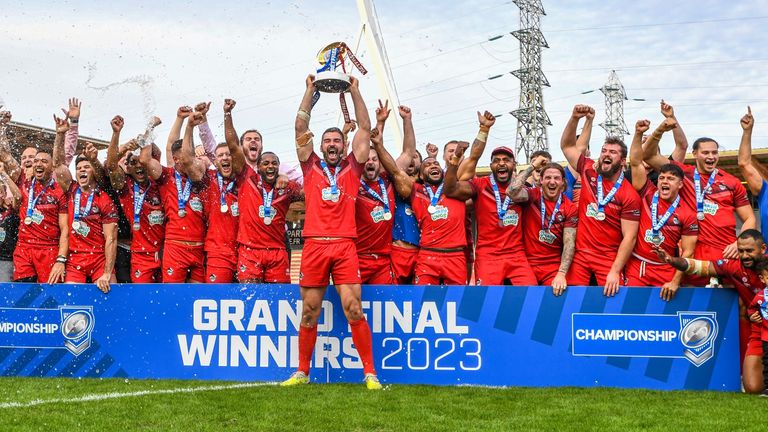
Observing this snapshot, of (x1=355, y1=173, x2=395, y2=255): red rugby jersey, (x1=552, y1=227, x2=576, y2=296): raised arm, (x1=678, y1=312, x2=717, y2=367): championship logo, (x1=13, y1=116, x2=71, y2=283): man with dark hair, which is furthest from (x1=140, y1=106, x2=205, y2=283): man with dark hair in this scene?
(x1=678, y1=312, x2=717, y2=367): championship logo

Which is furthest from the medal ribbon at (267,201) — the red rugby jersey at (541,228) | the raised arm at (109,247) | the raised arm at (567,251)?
the raised arm at (567,251)

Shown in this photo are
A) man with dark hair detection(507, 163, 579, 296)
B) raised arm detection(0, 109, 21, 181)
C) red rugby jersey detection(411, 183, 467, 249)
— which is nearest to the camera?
man with dark hair detection(507, 163, 579, 296)

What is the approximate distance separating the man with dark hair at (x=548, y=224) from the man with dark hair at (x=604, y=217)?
133 millimetres

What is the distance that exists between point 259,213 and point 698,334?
446 centimetres

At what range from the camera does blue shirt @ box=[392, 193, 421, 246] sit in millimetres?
8203

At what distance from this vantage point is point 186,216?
8648mm

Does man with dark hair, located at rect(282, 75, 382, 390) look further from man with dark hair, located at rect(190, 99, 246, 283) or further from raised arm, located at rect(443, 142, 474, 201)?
man with dark hair, located at rect(190, 99, 246, 283)

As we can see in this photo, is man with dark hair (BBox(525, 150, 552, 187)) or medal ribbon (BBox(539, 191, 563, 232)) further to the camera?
man with dark hair (BBox(525, 150, 552, 187))

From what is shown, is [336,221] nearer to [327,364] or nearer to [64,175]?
[327,364]

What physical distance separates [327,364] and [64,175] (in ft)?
12.8

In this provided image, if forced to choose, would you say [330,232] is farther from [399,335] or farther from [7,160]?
[7,160]

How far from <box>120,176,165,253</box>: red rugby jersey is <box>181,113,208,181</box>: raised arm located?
0.53 metres

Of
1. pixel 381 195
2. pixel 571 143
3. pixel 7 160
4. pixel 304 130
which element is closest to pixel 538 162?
pixel 571 143

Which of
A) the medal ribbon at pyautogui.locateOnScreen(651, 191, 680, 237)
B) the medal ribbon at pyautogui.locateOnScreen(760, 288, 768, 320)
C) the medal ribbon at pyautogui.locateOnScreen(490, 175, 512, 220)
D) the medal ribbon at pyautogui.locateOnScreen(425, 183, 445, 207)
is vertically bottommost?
the medal ribbon at pyautogui.locateOnScreen(760, 288, 768, 320)
